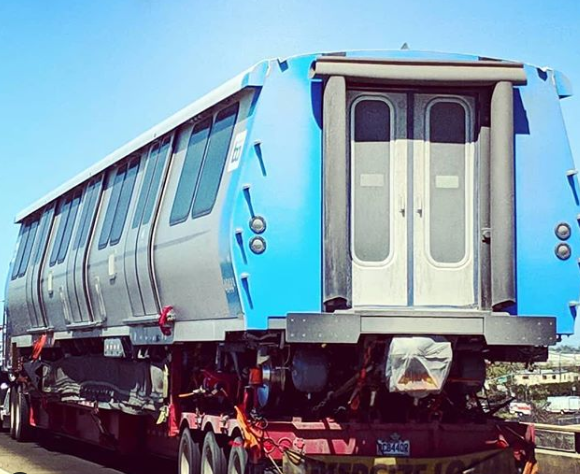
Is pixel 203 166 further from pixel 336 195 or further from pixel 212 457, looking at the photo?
pixel 212 457

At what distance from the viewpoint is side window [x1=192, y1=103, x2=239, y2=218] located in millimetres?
12695

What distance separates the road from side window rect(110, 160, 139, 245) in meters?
3.08

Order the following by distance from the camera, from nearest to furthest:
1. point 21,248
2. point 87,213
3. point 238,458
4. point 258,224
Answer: point 258,224
point 238,458
point 87,213
point 21,248

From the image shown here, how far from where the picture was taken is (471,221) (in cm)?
1202

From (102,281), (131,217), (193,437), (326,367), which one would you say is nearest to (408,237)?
(326,367)

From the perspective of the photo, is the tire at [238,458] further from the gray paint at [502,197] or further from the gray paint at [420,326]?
the gray paint at [502,197]

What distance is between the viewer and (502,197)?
1173cm

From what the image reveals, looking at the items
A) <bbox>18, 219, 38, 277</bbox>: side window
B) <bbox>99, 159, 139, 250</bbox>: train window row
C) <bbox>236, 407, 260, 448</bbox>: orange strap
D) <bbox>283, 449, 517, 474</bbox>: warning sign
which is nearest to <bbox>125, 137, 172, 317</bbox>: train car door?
<bbox>99, 159, 139, 250</bbox>: train window row

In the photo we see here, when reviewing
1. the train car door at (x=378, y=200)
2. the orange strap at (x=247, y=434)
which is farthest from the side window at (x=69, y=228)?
the train car door at (x=378, y=200)

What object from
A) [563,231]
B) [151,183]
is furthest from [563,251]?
[151,183]

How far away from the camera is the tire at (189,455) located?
538 inches

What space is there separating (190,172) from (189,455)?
278 cm

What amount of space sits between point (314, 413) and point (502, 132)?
293 cm

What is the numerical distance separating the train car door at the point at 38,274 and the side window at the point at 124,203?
18.6 ft
